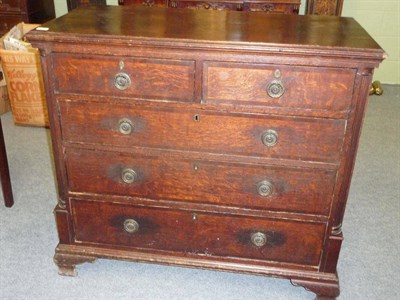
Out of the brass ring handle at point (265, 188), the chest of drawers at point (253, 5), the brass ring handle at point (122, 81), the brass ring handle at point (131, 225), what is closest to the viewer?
the brass ring handle at point (122, 81)

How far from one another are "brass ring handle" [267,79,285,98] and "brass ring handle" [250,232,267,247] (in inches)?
20.5

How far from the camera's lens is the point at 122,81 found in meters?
1.40

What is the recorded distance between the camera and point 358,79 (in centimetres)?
131

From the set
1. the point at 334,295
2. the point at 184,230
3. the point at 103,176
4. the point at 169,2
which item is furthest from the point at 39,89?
the point at 334,295

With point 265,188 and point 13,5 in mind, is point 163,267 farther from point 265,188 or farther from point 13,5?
point 13,5

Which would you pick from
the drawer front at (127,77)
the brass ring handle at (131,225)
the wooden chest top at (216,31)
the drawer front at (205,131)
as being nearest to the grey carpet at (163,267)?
the brass ring handle at (131,225)

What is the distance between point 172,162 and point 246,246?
420 mm

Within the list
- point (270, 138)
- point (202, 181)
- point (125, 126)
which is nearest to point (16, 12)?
point (125, 126)

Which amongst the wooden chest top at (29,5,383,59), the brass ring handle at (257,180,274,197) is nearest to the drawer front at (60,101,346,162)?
the brass ring handle at (257,180,274,197)

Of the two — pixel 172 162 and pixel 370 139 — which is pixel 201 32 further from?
pixel 370 139

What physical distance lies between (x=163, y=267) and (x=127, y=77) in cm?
83

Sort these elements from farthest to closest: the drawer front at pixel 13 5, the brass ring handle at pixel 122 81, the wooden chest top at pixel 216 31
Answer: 1. the drawer front at pixel 13 5
2. the brass ring handle at pixel 122 81
3. the wooden chest top at pixel 216 31

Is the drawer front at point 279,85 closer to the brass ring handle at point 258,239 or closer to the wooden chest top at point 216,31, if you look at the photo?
the wooden chest top at point 216,31

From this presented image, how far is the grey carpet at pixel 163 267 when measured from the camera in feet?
5.59
